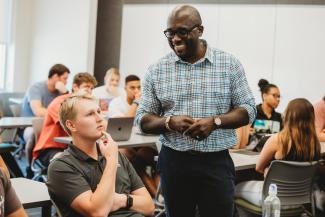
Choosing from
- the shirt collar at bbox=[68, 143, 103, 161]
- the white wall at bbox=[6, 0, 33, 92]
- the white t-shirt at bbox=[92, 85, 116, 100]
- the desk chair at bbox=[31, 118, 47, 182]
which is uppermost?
the white wall at bbox=[6, 0, 33, 92]

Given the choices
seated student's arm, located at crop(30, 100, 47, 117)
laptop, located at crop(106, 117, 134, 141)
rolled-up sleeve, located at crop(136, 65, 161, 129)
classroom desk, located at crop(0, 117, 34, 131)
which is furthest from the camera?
seated student's arm, located at crop(30, 100, 47, 117)

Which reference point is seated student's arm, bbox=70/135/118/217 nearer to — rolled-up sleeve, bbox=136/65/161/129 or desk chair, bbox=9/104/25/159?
rolled-up sleeve, bbox=136/65/161/129

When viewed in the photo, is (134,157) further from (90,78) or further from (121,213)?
(121,213)

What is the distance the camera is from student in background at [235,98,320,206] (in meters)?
3.99

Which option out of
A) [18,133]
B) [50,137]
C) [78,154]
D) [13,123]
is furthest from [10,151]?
[78,154]

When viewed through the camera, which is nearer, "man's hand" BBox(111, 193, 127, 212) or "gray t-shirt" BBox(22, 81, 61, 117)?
"man's hand" BBox(111, 193, 127, 212)

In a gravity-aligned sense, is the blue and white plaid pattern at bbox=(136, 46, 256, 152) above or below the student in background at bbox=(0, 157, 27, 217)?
above

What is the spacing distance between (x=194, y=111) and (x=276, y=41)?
5354 millimetres

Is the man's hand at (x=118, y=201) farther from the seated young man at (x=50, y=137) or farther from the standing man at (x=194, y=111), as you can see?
the seated young man at (x=50, y=137)

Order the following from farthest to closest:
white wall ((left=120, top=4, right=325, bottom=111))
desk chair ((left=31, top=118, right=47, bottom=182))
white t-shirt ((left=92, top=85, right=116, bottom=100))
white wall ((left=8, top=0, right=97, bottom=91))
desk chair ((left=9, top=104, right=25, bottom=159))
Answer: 1. white wall ((left=8, top=0, right=97, bottom=91))
2. white t-shirt ((left=92, top=85, right=116, bottom=100))
3. desk chair ((left=9, top=104, right=25, bottom=159))
4. white wall ((left=120, top=4, right=325, bottom=111))
5. desk chair ((left=31, top=118, right=47, bottom=182))

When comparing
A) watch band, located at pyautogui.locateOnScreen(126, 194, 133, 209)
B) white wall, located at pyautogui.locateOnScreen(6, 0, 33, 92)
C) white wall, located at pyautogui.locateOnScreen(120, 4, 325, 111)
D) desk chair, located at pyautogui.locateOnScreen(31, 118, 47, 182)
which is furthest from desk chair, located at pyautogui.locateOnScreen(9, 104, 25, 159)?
watch band, located at pyautogui.locateOnScreen(126, 194, 133, 209)

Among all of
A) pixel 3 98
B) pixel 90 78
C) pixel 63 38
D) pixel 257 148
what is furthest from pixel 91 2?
pixel 257 148

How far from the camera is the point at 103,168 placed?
277cm

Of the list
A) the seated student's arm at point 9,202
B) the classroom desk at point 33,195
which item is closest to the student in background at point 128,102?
the classroom desk at point 33,195
